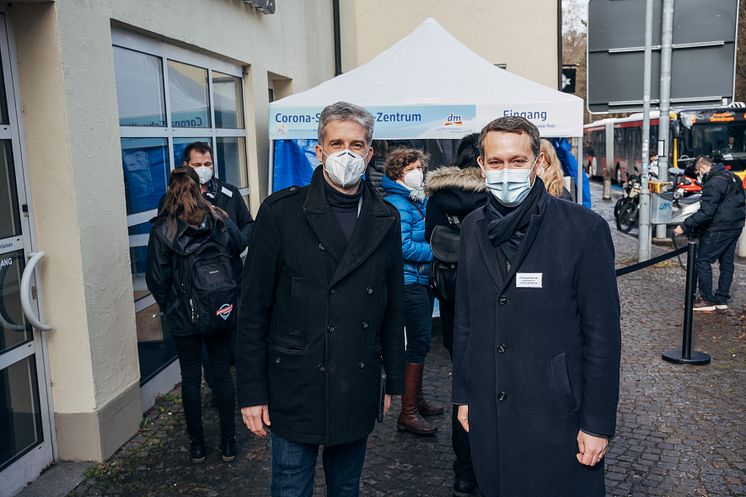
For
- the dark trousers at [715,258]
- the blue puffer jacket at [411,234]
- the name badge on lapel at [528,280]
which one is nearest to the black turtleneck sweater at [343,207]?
the name badge on lapel at [528,280]

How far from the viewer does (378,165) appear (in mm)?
8586

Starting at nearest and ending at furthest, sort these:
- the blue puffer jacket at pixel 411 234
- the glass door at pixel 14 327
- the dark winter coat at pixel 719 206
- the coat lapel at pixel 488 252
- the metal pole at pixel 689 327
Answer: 1. the coat lapel at pixel 488 252
2. the glass door at pixel 14 327
3. the blue puffer jacket at pixel 411 234
4. the metal pole at pixel 689 327
5. the dark winter coat at pixel 719 206

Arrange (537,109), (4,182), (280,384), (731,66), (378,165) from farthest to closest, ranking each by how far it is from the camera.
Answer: (731,66)
(378,165)
(537,109)
(4,182)
(280,384)

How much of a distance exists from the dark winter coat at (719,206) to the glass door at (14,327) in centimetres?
699

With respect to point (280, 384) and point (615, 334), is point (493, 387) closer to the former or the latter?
point (615, 334)

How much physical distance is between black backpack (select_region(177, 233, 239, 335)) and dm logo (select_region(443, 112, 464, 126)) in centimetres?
320

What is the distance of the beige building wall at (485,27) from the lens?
46.0ft

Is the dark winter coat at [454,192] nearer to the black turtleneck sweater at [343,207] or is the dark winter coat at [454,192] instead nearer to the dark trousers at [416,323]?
the dark trousers at [416,323]

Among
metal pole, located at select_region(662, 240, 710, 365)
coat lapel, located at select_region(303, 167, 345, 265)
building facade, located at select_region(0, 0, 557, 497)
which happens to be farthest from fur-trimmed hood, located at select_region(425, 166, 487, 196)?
metal pole, located at select_region(662, 240, 710, 365)

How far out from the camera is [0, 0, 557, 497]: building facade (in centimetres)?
407

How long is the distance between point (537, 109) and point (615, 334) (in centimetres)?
472

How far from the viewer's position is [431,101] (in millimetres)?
7016

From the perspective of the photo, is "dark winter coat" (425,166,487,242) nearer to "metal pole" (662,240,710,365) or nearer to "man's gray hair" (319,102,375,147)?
"man's gray hair" (319,102,375,147)

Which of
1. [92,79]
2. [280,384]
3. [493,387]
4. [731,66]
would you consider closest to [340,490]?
[280,384]
